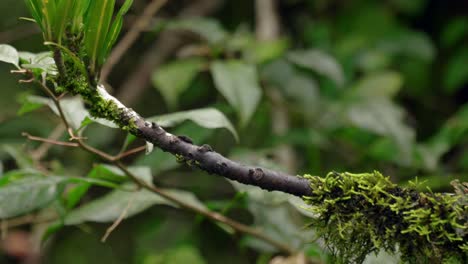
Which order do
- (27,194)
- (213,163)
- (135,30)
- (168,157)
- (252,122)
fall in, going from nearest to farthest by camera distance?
1. (213,163)
2. (27,194)
3. (168,157)
4. (135,30)
5. (252,122)

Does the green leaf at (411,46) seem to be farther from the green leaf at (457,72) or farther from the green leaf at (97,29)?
the green leaf at (97,29)

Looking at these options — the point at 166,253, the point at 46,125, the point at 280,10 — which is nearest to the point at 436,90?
the point at 280,10

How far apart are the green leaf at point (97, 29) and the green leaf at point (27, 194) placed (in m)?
0.44

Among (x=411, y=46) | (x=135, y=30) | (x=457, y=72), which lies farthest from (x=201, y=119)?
(x=457, y=72)

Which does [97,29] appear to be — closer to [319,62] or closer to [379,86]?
[319,62]

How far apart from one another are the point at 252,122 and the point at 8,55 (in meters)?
1.24

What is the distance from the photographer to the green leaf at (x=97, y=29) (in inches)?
27.5

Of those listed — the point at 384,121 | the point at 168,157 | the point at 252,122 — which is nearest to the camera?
the point at 168,157

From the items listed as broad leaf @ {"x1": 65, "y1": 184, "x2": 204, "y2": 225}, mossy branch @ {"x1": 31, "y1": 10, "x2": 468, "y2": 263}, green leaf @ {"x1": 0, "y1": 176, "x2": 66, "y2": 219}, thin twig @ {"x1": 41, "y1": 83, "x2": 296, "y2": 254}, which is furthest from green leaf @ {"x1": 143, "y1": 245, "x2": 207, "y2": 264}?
mossy branch @ {"x1": 31, "y1": 10, "x2": 468, "y2": 263}

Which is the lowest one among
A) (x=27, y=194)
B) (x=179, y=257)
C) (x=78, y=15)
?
(x=27, y=194)

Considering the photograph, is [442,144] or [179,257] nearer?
[179,257]

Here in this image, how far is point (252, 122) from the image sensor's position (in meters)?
2.02

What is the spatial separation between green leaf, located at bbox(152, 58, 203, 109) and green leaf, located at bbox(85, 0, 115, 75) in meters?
0.96

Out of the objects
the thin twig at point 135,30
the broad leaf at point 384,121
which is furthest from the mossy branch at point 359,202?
the thin twig at point 135,30
